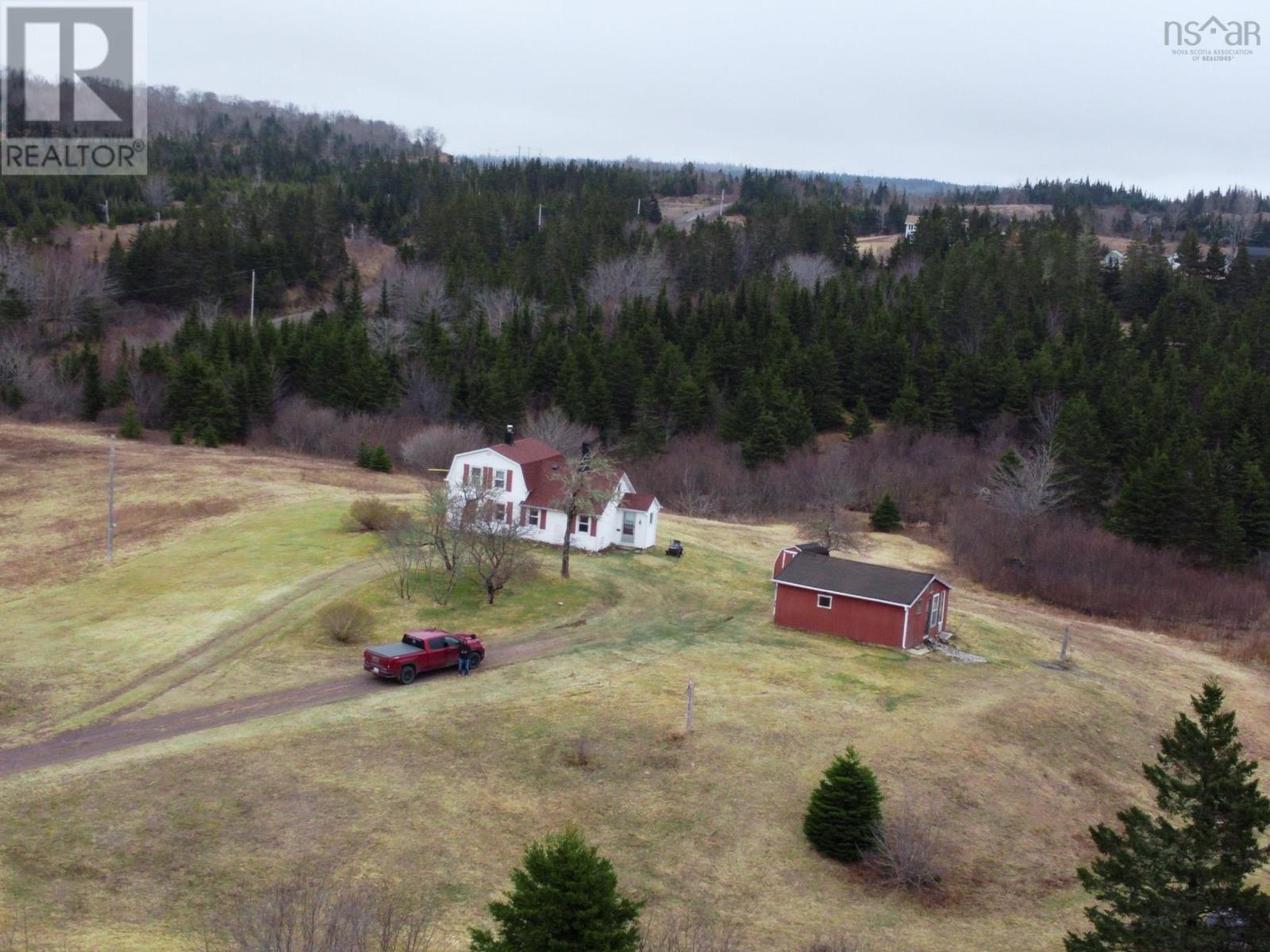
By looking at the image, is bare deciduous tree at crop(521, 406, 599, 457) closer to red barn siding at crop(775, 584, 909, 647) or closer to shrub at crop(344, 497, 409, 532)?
shrub at crop(344, 497, 409, 532)

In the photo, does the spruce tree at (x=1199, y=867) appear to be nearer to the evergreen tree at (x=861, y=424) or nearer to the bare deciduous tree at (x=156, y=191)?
the evergreen tree at (x=861, y=424)

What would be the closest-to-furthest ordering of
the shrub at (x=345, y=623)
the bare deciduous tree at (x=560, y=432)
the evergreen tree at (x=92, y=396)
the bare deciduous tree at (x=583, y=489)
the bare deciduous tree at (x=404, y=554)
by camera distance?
the shrub at (x=345, y=623) < the bare deciduous tree at (x=404, y=554) < the bare deciduous tree at (x=583, y=489) < the bare deciduous tree at (x=560, y=432) < the evergreen tree at (x=92, y=396)

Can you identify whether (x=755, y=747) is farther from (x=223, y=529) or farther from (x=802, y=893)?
(x=223, y=529)

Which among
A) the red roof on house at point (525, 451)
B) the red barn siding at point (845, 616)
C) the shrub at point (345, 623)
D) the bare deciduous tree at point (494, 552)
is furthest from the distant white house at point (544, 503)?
the shrub at point (345, 623)

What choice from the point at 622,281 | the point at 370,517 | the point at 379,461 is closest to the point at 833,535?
the point at 370,517

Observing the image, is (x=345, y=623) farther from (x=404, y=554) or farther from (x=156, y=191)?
(x=156, y=191)

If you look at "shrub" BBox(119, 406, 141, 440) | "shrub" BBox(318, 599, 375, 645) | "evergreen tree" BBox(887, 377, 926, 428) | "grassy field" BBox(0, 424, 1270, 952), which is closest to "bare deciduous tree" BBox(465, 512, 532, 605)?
"grassy field" BBox(0, 424, 1270, 952)

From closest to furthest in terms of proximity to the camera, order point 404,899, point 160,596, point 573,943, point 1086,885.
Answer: point 573,943 → point 1086,885 → point 404,899 → point 160,596

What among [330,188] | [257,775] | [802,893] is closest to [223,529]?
[257,775]
